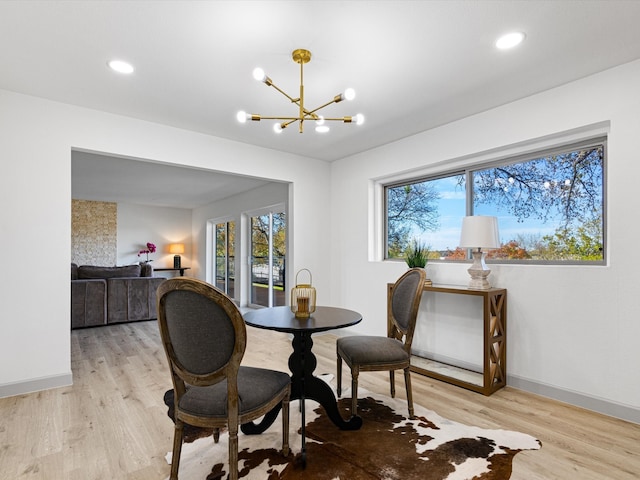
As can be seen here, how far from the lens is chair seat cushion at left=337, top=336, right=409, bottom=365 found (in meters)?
2.35

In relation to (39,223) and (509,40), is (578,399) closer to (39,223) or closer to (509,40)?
(509,40)

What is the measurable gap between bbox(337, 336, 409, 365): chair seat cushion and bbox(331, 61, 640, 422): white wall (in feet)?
4.17

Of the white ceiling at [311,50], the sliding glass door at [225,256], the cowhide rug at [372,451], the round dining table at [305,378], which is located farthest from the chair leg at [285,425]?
the sliding glass door at [225,256]

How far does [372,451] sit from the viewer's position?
79.0 inches

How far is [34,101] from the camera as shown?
9.85ft

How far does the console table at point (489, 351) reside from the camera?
9.36 ft

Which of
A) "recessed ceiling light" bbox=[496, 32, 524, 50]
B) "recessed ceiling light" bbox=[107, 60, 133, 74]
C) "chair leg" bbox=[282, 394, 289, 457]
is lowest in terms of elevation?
"chair leg" bbox=[282, 394, 289, 457]

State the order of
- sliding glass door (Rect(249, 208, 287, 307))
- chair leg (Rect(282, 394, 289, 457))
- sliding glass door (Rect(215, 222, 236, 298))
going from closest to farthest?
1. chair leg (Rect(282, 394, 289, 457))
2. sliding glass door (Rect(249, 208, 287, 307))
3. sliding glass door (Rect(215, 222, 236, 298))

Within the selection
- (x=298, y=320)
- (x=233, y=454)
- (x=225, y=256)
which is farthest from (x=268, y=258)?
(x=233, y=454)

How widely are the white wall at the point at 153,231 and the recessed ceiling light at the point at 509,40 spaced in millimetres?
9198

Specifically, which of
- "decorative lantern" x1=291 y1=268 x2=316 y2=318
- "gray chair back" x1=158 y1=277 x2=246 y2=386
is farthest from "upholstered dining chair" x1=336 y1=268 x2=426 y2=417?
"gray chair back" x1=158 y1=277 x2=246 y2=386

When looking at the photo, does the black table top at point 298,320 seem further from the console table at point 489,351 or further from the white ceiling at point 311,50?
the white ceiling at point 311,50

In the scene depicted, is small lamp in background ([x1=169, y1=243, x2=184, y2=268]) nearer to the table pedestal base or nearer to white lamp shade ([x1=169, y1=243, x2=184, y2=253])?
white lamp shade ([x1=169, y1=243, x2=184, y2=253])

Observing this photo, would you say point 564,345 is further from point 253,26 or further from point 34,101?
point 34,101
